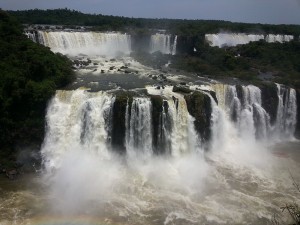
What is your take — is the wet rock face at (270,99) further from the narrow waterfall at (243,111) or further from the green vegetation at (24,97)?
the green vegetation at (24,97)

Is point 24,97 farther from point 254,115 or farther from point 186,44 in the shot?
point 186,44

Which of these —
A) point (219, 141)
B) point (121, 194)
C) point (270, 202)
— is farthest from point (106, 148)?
point (270, 202)

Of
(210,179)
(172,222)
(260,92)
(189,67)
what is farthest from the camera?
(189,67)

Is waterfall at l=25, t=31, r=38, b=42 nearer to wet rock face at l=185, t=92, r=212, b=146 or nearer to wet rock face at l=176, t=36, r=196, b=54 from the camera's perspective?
wet rock face at l=176, t=36, r=196, b=54

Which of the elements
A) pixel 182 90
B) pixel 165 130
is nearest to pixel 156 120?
pixel 165 130

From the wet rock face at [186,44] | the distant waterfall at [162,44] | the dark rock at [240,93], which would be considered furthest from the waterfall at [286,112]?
the distant waterfall at [162,44]

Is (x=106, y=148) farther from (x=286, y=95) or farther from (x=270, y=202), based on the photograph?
(x=286, y=95)
